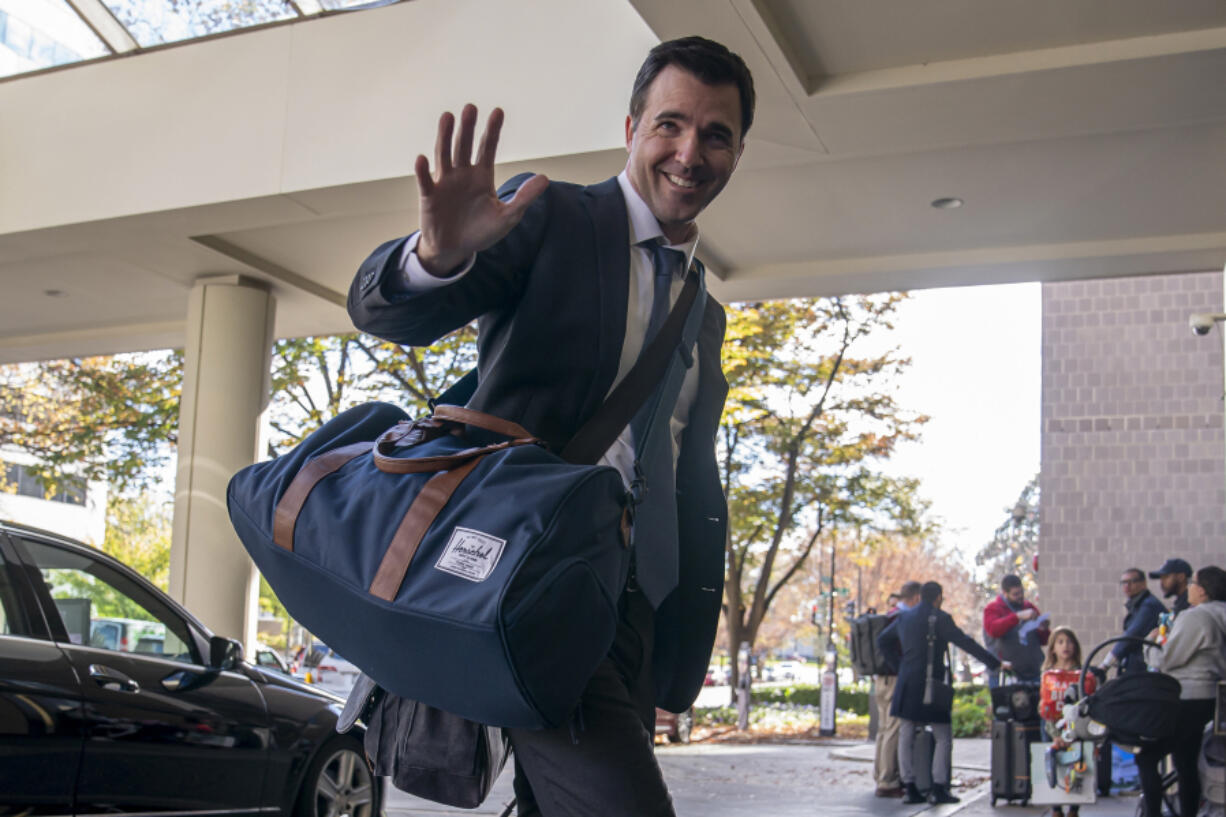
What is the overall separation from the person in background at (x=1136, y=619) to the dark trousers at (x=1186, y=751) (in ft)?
5.49

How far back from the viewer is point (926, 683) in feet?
35.8

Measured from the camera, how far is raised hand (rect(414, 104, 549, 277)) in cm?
177

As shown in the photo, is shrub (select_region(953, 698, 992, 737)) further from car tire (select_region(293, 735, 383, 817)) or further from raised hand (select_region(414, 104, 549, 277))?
raised hand (select_region(414, 104, 549, 277))

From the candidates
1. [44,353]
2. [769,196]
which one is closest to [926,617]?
[769,196]

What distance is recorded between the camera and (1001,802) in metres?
11.0

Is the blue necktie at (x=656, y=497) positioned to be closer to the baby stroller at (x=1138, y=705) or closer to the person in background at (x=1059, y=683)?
the baby stroller at (x=1138, y=705)

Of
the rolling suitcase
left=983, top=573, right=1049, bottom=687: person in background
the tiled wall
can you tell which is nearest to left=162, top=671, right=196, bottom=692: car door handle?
the rolling suitcase

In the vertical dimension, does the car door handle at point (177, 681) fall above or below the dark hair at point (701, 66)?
below

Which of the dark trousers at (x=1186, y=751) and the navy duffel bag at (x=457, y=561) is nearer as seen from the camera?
the navy duffel bag at (x=457, y=561)

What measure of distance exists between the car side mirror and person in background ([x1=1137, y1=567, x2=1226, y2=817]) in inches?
240

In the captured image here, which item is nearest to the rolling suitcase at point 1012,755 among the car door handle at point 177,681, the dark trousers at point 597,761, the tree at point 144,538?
the car door handle at point 177,681

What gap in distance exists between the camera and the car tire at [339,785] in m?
6.60

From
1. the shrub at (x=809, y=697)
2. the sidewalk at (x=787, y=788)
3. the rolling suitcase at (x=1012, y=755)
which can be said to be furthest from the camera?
the shrub at (x=809, y=697)

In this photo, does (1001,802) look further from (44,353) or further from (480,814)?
(44,353)
